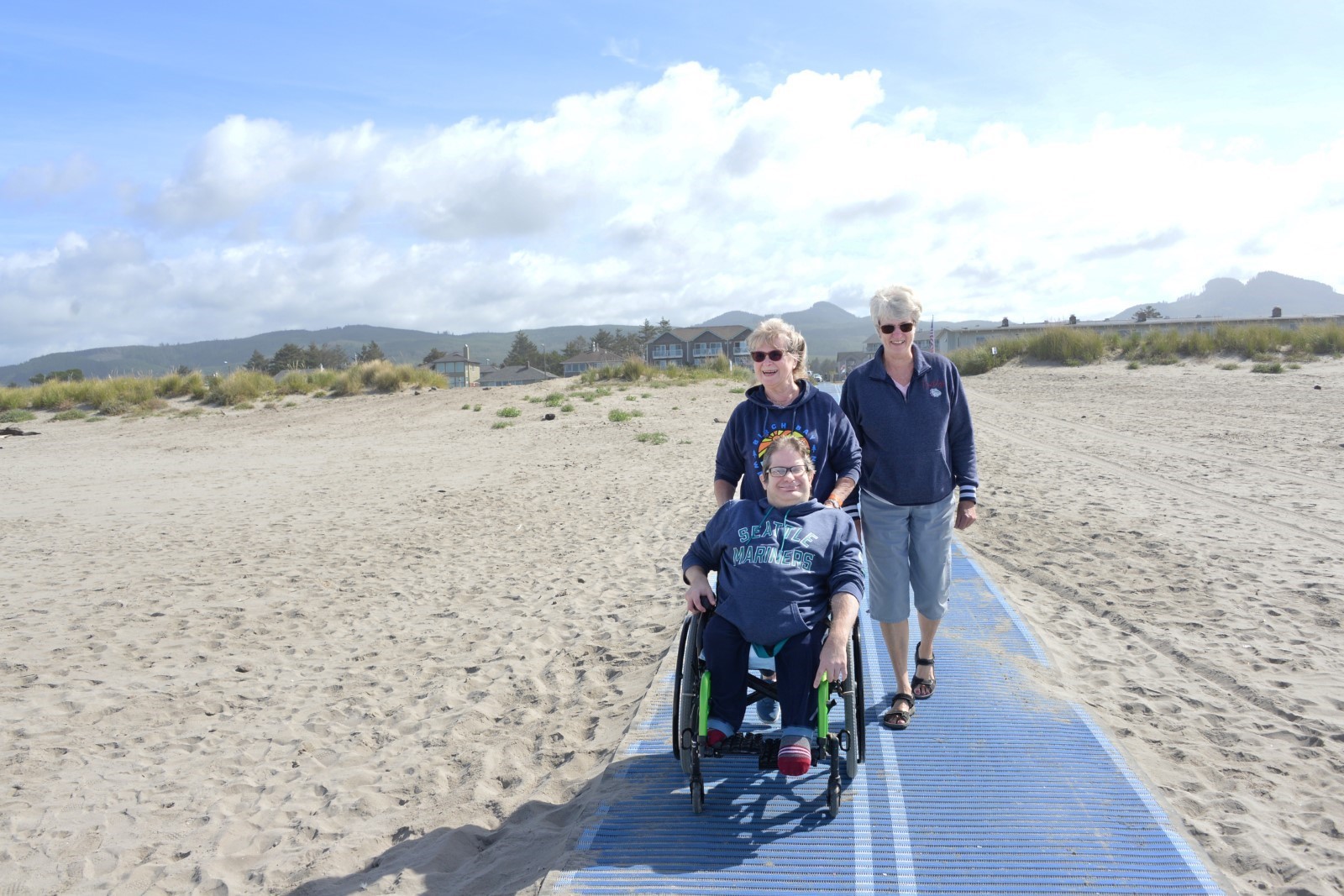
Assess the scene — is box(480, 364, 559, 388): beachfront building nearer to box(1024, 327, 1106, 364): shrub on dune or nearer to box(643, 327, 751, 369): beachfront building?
box(643, 327, 751, 369): beachfront building

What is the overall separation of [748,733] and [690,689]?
28 centimetres

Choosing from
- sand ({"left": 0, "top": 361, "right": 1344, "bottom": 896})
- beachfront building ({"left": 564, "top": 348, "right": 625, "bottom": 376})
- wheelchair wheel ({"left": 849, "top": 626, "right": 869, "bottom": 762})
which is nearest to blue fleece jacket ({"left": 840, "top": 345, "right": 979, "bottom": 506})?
wheelchair wheel ({"left": 849, "top": 626, "right": 869, "bottom": 762})

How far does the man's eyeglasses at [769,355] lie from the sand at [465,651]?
1911 millimetres

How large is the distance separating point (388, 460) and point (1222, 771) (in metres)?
13.2

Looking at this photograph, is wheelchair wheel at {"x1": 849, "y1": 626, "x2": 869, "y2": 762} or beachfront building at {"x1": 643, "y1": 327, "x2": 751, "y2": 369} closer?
wheelchair wheel at {"x1": 849, "y1": 626, "x2": 869, "y2": 762}

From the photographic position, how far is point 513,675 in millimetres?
5453

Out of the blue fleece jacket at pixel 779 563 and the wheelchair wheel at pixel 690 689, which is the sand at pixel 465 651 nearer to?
the wheelchair wheel at pixel 690 689

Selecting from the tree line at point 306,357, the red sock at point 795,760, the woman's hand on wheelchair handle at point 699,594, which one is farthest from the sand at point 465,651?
the tree line at point 306,357

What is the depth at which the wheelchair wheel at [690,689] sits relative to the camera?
3.19m

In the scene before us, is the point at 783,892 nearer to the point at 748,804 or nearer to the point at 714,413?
the point at 748,804

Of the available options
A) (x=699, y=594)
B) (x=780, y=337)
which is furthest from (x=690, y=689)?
(x=780, y=337)

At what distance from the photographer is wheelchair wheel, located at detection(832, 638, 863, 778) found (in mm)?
3223

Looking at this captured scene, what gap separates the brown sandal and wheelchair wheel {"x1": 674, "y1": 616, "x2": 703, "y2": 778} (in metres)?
1.10

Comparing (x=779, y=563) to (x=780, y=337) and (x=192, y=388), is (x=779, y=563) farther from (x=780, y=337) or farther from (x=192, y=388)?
(x=192, y=388)
